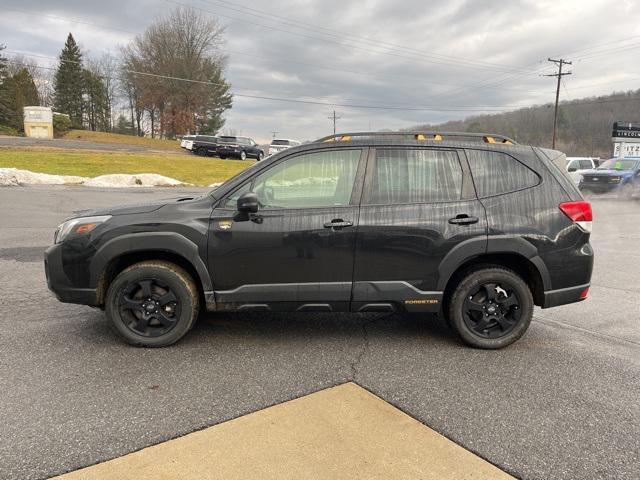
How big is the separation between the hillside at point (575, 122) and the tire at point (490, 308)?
53207 millimetres

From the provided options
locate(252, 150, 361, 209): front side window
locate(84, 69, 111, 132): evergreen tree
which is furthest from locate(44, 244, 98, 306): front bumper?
locate(84, 69, 111, 132): evergreen tree

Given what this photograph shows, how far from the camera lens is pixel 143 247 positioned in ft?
12.4

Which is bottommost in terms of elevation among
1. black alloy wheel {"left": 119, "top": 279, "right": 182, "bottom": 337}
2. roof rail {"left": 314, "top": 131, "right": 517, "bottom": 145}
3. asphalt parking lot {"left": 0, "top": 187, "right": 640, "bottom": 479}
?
asphalt parking lot {"left": 0, "top": 187, "right": 640, "bottom": 479}

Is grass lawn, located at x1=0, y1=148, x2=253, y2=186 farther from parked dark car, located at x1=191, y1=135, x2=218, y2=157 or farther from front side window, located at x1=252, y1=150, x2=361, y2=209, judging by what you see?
front side window, located at x1=252, y1=150, x2=361, y2=209

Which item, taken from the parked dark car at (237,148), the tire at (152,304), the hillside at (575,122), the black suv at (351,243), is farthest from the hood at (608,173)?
the hillside at (575,122)

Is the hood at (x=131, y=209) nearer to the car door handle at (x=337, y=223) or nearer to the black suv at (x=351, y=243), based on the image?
the black suv at (x=351, y=243)

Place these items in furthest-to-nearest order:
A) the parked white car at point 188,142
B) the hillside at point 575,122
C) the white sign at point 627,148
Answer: the hillside at point 575,122 < the parked white car at point 188,142 < the white sign at point 627,148

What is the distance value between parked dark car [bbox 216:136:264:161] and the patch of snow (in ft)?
52.6

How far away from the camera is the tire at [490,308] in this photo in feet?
13.1

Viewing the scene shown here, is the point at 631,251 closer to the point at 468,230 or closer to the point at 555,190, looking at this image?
the point at 555,190

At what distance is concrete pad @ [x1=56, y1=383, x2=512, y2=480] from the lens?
239 cm

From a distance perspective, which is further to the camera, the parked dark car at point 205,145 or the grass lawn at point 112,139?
the grass lawn at point 112,139

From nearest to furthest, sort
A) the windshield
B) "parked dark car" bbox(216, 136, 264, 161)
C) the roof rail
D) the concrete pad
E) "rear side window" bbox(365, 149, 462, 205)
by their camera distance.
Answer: the concrete pad, "rear side window" bbox(365, 149, 462, 205), the roof rail, the windshield, "parked dark car" bbox(216, 136, 264, 161)

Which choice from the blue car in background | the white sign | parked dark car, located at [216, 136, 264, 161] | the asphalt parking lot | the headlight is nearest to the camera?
the asphalt parking lot
